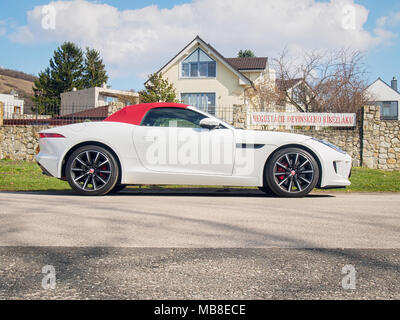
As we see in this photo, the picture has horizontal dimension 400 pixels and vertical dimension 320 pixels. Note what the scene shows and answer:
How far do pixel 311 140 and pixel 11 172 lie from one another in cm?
792

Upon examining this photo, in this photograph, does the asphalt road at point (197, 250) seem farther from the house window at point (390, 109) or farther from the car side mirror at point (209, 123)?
the house window at point (390, 109)

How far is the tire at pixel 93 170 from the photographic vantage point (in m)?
6.21

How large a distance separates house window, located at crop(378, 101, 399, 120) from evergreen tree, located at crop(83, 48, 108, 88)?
126ft

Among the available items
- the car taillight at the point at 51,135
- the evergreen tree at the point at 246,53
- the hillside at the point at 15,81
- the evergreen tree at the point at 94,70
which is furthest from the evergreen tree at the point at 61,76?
the hillside at the point at 15,81

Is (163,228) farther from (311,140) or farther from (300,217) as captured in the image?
(311,140)

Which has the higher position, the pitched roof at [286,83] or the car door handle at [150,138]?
the pitched roof at [286,83]

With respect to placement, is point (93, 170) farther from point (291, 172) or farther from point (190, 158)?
point (291, 172)

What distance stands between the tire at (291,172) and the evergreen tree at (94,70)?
186 feet

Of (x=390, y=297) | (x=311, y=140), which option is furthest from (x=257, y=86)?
(x=390, y=297)

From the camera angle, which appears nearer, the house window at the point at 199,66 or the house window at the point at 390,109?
the house window at the point at 199,66

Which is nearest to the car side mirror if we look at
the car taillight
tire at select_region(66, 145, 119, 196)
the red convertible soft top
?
the red convertible soft top

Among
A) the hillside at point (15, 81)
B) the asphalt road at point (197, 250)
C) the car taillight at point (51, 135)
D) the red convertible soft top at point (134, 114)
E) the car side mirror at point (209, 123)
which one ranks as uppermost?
the hillside at point (15, 81)

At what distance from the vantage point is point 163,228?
3865 mm

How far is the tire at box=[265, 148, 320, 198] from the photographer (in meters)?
6.24
